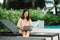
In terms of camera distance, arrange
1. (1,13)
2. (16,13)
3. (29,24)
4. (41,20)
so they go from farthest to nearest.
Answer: (41,20), (16,13), (1,13), (29,24)

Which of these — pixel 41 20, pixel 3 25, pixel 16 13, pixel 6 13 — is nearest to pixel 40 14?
pixel 41 20

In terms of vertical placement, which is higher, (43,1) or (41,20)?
(43,1)

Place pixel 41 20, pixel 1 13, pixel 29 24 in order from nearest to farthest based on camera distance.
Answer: pixel 29 24
pixel 1 13
pixel 41 20

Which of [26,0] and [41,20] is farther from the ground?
[26,0]

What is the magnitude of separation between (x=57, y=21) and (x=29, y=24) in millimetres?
8100

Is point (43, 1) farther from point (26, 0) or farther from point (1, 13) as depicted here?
point (1, 13)

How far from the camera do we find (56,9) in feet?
54.4

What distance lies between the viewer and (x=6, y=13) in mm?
14531

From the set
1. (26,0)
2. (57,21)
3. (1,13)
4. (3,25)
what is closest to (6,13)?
(1,13)

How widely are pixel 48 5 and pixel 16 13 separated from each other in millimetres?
2352

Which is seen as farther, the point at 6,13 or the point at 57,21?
the point at 57,21

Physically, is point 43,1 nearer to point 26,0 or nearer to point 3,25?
point 26,0

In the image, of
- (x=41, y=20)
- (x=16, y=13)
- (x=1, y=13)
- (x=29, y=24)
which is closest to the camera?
(x=29, y=24)

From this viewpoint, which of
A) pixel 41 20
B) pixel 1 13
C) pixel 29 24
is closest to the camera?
pixel 29 24
